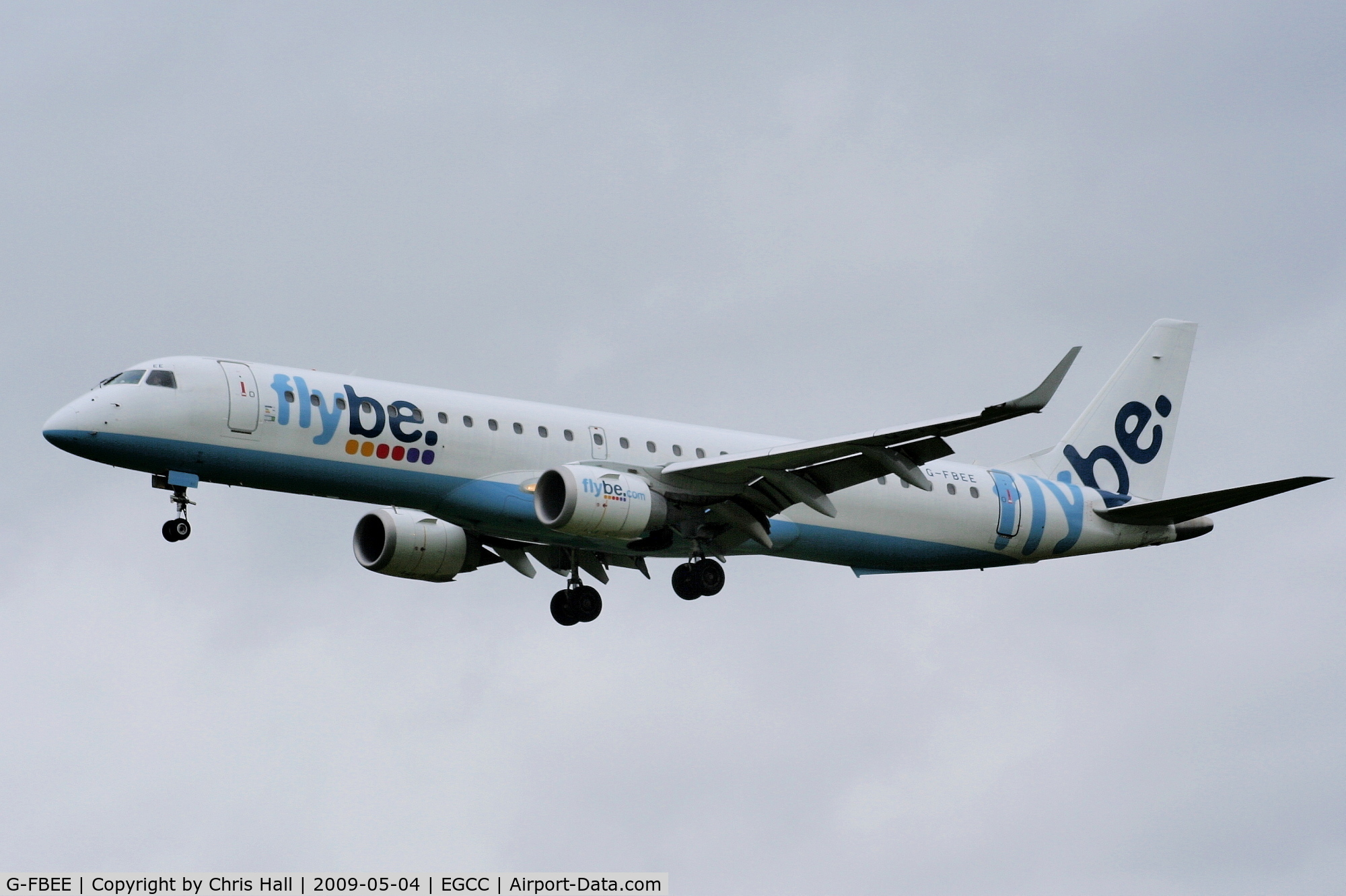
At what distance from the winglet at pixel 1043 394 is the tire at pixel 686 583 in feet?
30.1

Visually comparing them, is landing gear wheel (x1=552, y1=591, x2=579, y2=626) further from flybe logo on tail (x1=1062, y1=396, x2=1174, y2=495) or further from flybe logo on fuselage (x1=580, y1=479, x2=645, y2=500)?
flybe logo on tail (x1=1062, y1=396, x2=1174, y2=495)

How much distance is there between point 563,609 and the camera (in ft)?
139

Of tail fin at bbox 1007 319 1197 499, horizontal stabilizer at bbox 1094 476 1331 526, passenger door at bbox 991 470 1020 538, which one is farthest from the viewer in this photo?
tail fin at bbox 1007 319 1197 499

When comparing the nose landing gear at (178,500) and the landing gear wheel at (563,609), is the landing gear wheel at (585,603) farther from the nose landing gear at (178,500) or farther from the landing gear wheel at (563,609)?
the nose landing gear at (178,500)

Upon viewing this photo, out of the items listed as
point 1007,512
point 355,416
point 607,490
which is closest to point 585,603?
point 607,490

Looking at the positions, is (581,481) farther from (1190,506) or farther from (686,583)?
(1190,506)

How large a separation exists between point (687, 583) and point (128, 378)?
12025 millimetres

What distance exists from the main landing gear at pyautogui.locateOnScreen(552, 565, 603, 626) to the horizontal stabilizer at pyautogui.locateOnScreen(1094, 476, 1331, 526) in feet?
40.2

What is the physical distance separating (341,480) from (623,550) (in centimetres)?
663

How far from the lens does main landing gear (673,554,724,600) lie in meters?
39.6

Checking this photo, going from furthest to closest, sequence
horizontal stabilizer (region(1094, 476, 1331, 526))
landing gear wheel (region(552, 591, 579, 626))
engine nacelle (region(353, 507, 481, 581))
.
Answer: landing gear wheel (region(552, 591, 579, 626))
engine nacelle (region(353, 507, 481, 581))
horizontal stabilizer (region(1094, 476, 1331, 526))

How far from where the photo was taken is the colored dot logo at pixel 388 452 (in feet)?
119

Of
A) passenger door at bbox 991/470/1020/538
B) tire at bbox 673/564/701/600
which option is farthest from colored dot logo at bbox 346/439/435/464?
passenger door at bbox 991/470/1020/538

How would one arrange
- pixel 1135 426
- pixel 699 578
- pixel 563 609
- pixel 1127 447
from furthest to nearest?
pixel 1135 426, pixel 1127 447, pixel 563 609, pixel 699 578
